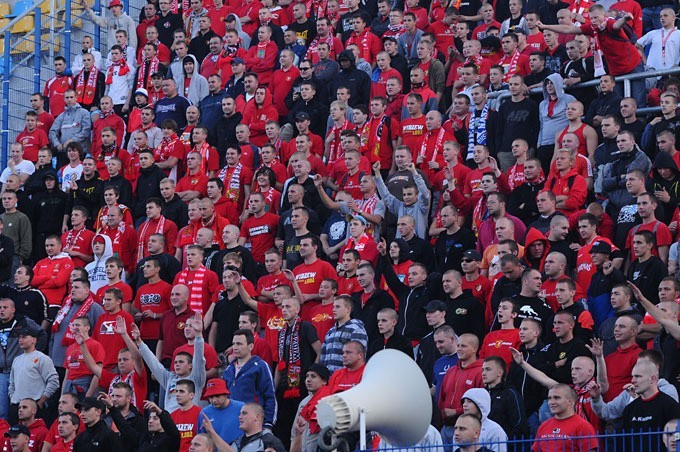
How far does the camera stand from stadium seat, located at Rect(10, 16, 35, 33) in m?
24.1

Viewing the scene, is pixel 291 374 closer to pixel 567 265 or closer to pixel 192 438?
pixel 192 438

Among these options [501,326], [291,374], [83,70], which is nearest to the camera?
[501,326]

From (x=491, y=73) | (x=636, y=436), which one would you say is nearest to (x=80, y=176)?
(x=491, y=73)

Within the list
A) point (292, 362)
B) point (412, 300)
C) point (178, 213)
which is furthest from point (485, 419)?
point (178, 213)

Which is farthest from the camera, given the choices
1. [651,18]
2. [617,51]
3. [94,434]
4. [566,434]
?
[651,18]

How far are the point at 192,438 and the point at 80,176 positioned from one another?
6686 mm

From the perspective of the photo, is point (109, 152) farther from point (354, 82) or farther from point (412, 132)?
point (412, 132)

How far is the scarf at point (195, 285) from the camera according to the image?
51.9 feet

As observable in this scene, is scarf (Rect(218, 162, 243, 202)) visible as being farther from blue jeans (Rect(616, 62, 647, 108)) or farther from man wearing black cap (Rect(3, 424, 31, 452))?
blue jeans (Rect(616, 62, 647, 108))

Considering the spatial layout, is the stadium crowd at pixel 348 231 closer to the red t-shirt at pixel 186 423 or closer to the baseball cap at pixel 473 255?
the red t-shirt at pixel 186 423

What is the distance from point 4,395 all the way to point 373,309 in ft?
14.4

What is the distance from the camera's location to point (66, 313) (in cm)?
1636

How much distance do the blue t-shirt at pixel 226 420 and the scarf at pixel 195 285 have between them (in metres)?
2.64

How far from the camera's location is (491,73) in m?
17.4
